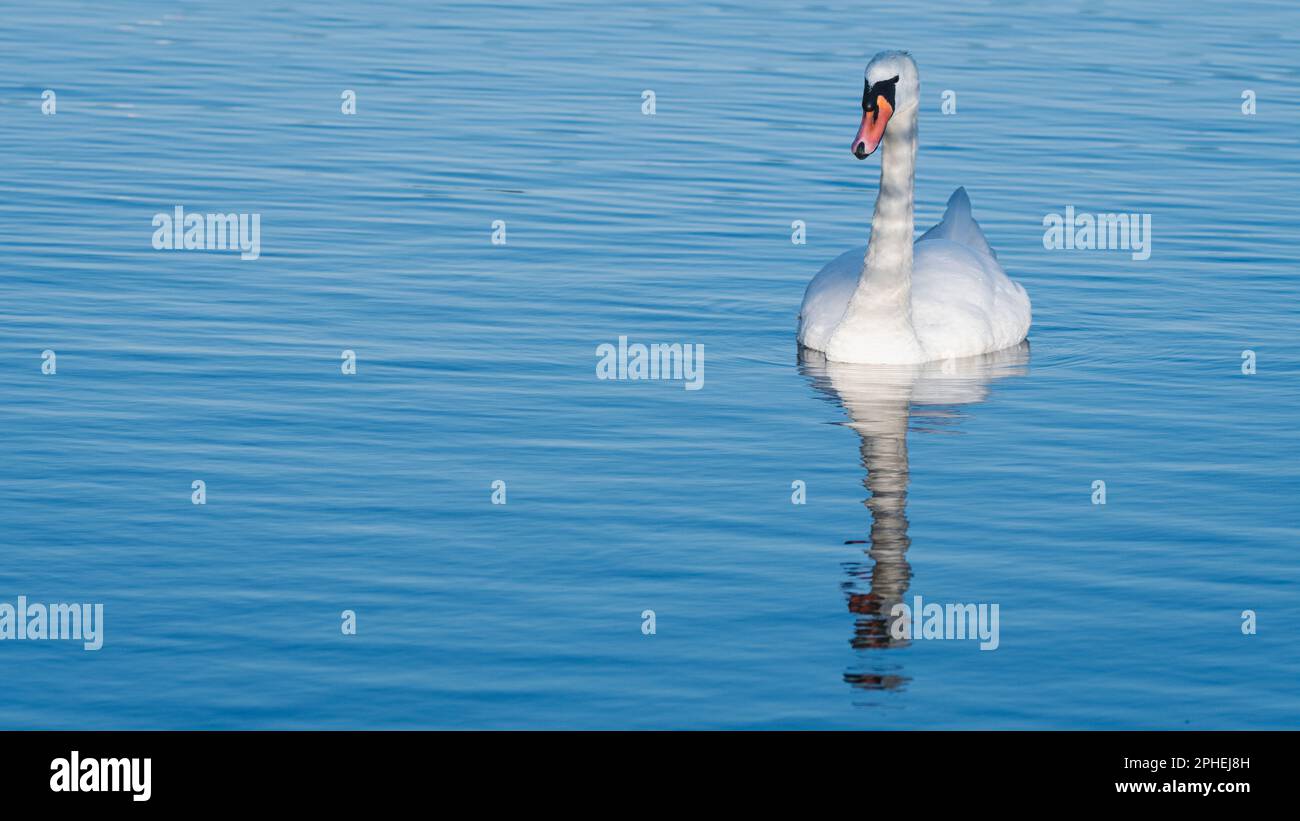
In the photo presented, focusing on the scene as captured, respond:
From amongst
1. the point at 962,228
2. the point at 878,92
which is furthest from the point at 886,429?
the point at 962,228

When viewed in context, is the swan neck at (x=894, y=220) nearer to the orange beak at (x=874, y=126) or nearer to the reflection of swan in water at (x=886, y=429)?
the orange beak at (x=874, y=126)

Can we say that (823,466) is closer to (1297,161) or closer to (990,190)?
(990,190)

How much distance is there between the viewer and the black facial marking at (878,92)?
18.5 m

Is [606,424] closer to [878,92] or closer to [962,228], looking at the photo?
[878,92]

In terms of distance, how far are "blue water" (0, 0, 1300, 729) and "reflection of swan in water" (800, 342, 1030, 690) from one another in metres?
0.05

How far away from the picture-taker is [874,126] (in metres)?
18.3

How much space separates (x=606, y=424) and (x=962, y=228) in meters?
5.63

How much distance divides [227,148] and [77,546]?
15.2 meters

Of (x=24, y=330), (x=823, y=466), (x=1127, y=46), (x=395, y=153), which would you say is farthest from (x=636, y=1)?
(x=823, y=466)

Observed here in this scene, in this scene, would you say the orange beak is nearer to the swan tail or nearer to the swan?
the swan

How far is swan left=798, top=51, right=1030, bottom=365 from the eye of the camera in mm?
18547

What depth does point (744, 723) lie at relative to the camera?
10891 millimetres

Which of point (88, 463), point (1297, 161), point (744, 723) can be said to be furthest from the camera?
point (1297, 161)

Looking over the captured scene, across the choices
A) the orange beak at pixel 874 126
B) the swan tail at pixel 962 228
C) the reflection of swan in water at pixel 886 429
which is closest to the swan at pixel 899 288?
the orange beak at pixel 874 126
